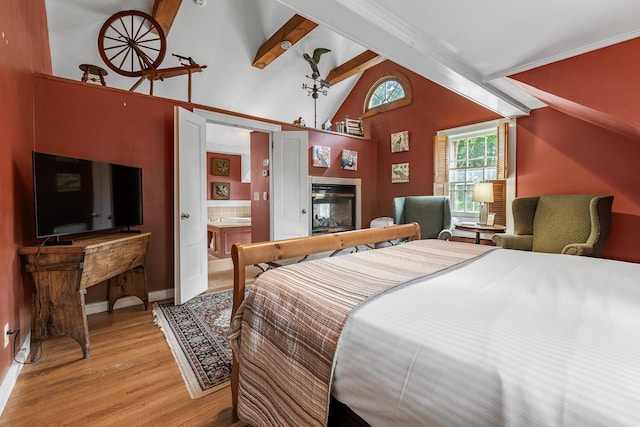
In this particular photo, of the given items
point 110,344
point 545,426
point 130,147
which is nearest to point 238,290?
point 545,426

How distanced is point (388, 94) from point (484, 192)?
2.82 metres

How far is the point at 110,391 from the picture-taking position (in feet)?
5.35

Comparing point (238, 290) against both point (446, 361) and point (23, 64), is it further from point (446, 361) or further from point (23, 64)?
point (23, 64)

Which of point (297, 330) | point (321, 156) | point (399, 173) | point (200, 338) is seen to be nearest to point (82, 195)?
point (200, 338)

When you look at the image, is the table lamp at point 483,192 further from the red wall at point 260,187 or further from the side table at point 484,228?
the red wall at point 260,187

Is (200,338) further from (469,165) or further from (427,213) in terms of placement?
(469,165)

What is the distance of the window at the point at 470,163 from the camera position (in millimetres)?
3779

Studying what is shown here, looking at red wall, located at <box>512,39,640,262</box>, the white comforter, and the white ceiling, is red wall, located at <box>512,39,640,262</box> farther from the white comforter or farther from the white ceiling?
the white comforter

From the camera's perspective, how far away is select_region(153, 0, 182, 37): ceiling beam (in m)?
3.21

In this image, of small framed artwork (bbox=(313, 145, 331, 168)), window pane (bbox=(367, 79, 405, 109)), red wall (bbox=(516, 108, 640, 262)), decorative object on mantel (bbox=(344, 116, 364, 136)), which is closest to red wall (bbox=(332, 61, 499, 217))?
window pane (bbox=(367, 79, 405, 109))

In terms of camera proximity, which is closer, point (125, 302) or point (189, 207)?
point (125, 302)

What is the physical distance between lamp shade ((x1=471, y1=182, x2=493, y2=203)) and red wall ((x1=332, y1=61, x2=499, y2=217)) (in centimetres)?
102

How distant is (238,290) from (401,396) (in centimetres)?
86

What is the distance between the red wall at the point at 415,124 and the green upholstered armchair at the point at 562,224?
4.46ft
